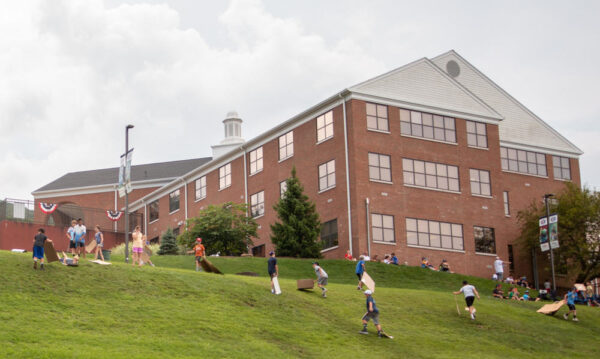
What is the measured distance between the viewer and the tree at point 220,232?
53.1m

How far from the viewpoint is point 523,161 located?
6153 cm

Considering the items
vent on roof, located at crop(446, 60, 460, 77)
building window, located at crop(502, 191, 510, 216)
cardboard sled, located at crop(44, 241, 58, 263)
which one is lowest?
cardboard sled, located at crop(44, 241, 58, 263)

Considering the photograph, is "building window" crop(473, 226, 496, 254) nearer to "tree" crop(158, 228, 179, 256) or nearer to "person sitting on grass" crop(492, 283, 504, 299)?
"person sitting on grass" crop(492, 283, 504, 299)

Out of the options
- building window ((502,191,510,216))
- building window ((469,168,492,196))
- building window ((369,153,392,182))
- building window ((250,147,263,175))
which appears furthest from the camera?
building window ((250,147,263,175))

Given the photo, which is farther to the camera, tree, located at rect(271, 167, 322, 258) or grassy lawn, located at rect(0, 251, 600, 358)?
tree, located at rect(271, 167, 322, 258)

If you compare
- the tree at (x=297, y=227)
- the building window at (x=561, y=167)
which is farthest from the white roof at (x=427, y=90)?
the building window at (x=561, y=167)

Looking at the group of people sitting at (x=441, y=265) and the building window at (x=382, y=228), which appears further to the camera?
the building window at (x=382, y=228)

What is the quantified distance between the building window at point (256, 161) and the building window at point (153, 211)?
16.9 m

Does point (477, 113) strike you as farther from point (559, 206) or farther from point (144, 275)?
point (144, 275)

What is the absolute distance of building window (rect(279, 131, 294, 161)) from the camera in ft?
184

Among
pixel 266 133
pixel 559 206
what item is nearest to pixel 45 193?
pixel 266 133

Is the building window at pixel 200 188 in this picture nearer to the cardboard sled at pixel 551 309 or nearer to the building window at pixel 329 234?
the building window at pixel 329 234

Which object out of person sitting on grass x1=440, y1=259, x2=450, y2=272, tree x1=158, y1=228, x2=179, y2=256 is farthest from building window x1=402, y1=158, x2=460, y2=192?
tree x1=158, y1=228, x2=179, y2=256

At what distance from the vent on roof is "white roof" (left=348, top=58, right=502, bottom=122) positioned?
3885 mm
